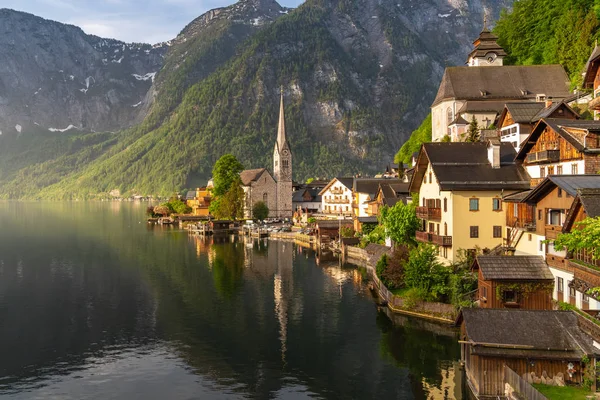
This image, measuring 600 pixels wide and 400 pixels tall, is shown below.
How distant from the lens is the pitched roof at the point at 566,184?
3512 centimetres

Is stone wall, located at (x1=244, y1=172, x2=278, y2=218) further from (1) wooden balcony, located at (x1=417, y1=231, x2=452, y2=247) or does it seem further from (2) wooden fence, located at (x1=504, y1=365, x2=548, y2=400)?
(2) wooden fence, located at (x1=504, y1=365, x2=548, y2=400)

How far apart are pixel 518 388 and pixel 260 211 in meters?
131

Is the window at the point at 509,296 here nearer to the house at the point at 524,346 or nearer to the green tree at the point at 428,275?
the green tree at the point at 428,275

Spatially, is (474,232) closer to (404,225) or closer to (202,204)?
(404,225)

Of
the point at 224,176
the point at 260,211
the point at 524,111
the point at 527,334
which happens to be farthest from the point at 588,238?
the point at 224,176

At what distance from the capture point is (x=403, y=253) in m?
58.7

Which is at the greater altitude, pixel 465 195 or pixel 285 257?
pixel 465 195

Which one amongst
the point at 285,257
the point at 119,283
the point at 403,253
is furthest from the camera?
the point at 285,257

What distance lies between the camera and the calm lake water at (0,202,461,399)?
3759cm

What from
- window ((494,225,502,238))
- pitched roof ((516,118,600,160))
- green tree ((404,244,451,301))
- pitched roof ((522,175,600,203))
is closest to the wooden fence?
pitched roof ((522,175,600,203))

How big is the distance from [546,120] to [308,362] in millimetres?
26793

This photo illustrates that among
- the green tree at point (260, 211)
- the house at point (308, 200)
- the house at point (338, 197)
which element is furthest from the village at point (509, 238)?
the house at point (308, 200)

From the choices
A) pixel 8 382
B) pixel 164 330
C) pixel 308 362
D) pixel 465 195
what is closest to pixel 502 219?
pixel 465 195

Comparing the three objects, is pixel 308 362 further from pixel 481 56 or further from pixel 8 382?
pixel 481 56
